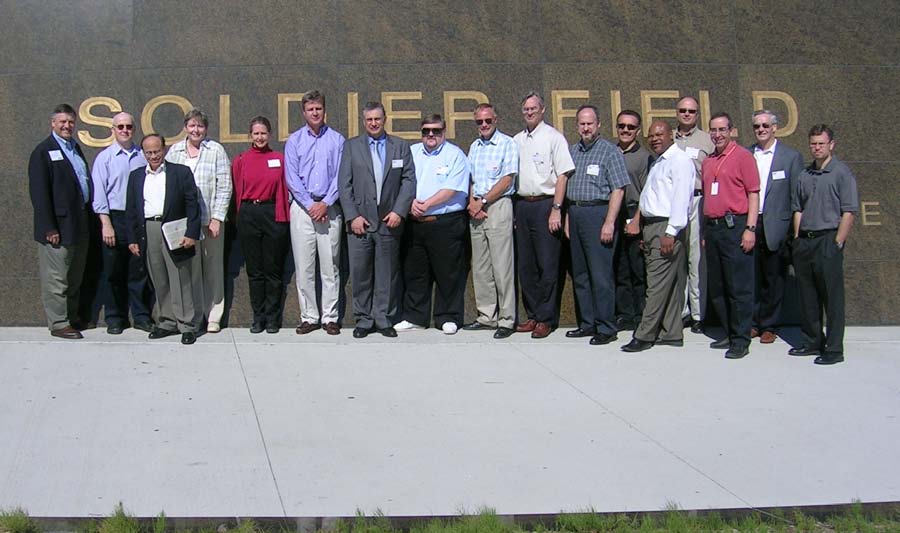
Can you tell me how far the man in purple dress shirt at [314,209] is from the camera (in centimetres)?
858

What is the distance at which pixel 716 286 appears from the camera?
8172 mm

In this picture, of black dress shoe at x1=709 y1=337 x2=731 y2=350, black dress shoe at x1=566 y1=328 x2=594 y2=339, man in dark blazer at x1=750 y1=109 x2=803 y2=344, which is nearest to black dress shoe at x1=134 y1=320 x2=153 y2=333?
black dress shoe at x1=566 y1=328 x2=594 y2=339

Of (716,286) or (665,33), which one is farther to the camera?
(665,33)

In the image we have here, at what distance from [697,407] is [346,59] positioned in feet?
16.3

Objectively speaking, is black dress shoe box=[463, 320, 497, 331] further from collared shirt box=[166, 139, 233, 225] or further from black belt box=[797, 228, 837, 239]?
black belt box=[797, 228, 837, 239]

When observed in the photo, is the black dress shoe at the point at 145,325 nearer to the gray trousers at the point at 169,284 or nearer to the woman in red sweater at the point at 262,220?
the gray trousers at the point at 169,284

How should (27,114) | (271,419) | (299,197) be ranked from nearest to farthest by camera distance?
(271,419), (299,197), (27,114)

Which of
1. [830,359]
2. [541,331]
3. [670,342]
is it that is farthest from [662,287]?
[830,359]

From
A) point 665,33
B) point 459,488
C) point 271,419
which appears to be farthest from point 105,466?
point 665,33

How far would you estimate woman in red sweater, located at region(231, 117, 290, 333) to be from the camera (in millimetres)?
8680

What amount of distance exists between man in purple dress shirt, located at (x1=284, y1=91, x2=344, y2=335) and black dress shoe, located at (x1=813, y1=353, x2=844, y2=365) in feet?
13.1

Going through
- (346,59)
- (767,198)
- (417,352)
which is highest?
(346,59)

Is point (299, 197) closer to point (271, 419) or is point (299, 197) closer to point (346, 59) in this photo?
point (346, 59)

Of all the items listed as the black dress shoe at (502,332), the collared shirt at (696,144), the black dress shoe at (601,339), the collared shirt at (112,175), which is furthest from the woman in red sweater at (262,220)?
the collared shirt at (696,144)
